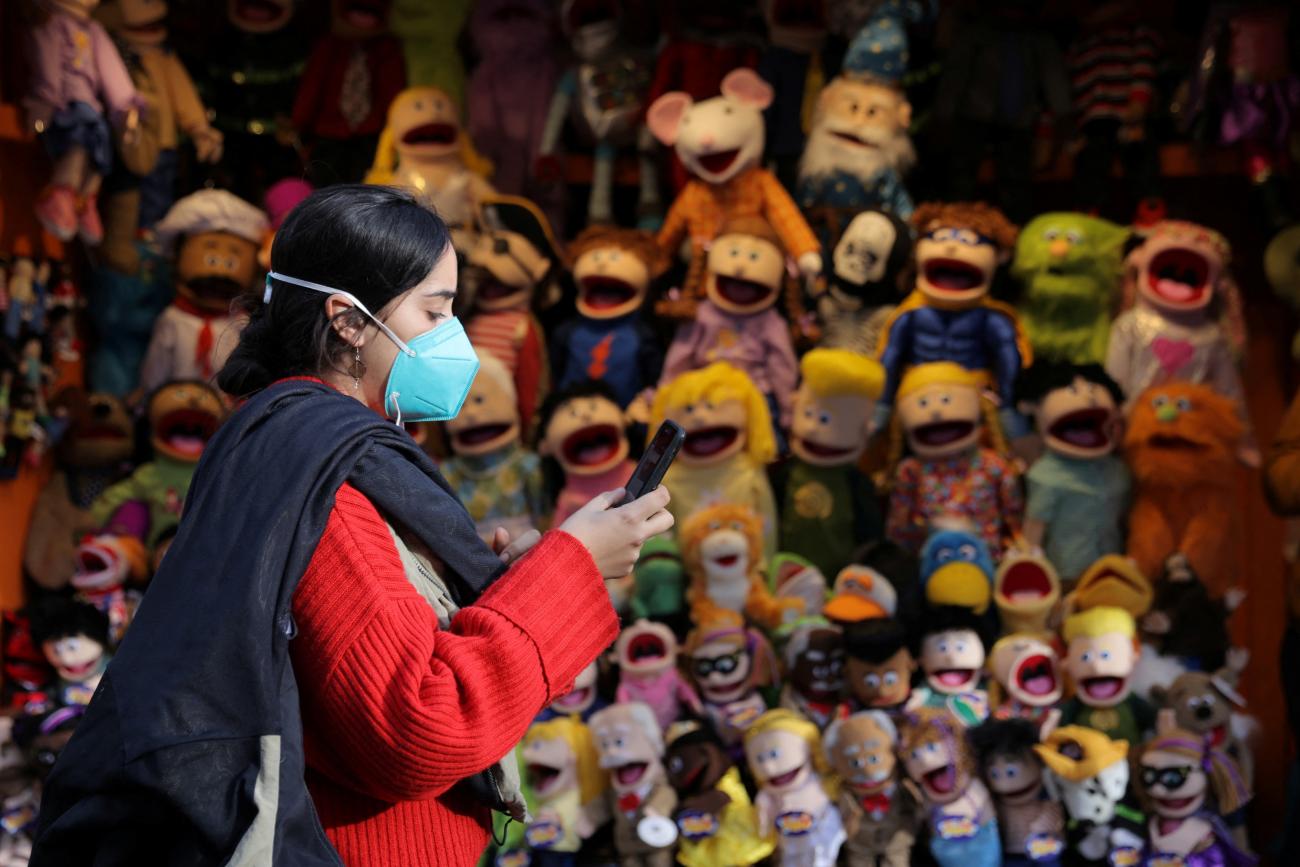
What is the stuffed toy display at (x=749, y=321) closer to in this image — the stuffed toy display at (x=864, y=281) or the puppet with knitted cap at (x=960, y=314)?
the stuffed toy display at (x=864, y=281)

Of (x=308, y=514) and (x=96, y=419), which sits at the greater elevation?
(x=308, y=514)

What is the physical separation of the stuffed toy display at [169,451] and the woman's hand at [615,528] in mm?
3535

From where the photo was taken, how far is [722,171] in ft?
16.3

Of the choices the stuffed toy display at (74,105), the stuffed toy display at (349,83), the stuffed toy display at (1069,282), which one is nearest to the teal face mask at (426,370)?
the stuffed toy display at (74,105)

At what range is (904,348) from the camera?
482 cm

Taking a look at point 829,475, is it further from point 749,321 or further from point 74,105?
point 74,105

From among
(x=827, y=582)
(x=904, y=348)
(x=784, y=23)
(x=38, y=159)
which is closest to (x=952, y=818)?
(x=827, y=582)

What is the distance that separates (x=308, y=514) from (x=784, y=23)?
13.8 feet

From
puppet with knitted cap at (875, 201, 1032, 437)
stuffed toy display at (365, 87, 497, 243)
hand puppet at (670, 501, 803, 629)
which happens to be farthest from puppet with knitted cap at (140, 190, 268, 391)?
puppet with knitted cap at (875, 201, 1032, 437)

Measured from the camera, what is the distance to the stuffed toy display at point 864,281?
4820 millimetres

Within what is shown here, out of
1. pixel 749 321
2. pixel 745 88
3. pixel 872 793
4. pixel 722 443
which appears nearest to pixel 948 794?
pixel 872 793

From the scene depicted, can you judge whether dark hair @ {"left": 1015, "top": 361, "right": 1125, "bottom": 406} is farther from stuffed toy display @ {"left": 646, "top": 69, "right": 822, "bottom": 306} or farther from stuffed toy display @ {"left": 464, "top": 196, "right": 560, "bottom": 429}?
stuffed toy display @ {"left": 464, "top": 196, "right": 560, "bottom": 429}

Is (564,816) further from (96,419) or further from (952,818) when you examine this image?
(96,419)

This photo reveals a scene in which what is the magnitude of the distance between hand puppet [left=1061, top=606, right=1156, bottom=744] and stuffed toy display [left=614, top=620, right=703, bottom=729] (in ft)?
3.32
